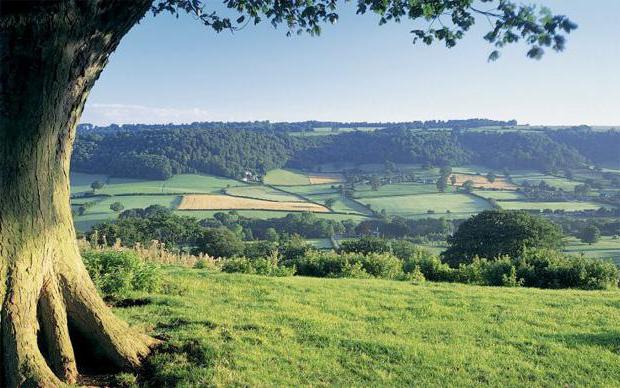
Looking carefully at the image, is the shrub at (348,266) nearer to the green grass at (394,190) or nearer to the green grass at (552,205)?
the green grass at (552,205)

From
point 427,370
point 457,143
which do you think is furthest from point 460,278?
point 457,143

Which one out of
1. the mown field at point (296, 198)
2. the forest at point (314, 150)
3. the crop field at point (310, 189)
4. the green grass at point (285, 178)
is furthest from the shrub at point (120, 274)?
the green grass at point (285, 178)

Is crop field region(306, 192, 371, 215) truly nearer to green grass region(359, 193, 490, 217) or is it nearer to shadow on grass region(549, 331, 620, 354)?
green grass region(359, 193, 490, 217)

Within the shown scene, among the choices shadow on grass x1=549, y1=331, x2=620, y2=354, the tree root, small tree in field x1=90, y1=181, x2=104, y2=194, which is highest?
the tree root

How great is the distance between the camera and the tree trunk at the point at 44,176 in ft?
15.1

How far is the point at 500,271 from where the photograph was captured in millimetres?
15156

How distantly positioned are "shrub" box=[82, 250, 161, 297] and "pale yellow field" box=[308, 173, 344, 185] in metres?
106

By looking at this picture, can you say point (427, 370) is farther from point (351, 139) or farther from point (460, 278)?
point (351, 139)

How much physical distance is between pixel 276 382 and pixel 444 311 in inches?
181

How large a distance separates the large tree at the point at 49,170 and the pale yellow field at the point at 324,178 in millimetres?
110457

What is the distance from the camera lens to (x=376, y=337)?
24.3 ft

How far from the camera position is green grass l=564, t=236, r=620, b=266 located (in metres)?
55.1

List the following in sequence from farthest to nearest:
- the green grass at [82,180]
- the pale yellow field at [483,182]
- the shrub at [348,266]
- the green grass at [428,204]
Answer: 1. the pale yellow field at [483,182]
2. the green grass at [82,180]
3. the green grass at [428,204]
4. the shrub at [348,266]

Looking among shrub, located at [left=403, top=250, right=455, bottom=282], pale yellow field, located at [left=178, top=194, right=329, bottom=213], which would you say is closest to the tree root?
shrub, located at [left=403, top=250, right=455, bottom=282]
